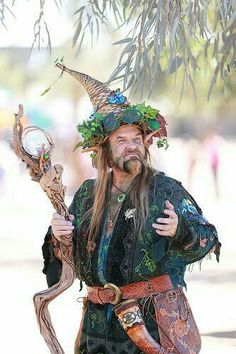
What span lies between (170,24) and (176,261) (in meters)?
1.72

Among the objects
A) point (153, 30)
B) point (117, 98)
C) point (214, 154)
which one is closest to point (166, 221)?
point (117, 98)

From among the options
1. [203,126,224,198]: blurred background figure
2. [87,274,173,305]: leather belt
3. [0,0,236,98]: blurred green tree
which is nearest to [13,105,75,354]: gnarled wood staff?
[87,274,173,305]: leather belt

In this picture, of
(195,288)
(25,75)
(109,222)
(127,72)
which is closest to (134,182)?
(109,222)

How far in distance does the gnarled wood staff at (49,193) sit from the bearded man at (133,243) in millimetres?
76

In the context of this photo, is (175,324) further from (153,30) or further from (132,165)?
(153,30)

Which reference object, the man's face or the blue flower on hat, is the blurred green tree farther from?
Answer: the man's face

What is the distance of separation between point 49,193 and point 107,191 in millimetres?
270

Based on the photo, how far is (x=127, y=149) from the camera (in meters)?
5.79

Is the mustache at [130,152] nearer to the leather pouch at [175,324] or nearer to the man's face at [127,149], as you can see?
the man's face at [127,149]

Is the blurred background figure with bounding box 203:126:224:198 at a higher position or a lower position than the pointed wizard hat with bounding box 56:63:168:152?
higher

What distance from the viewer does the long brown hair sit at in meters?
5.73

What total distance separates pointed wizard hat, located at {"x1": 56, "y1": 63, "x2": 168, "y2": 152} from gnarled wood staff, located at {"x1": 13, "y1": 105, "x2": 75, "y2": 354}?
187 mm

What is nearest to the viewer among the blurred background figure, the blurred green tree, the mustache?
the mustache

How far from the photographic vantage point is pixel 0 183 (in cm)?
2745
